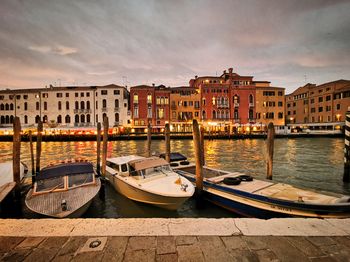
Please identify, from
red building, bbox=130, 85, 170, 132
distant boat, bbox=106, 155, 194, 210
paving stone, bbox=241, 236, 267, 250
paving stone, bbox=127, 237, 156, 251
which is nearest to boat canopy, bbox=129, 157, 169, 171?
distant boat, bbox=106, 155, 194, 210

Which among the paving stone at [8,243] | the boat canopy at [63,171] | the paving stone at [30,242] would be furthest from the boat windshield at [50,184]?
the paving stone at [30,242]

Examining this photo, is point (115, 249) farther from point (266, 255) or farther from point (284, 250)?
point (284, 250)

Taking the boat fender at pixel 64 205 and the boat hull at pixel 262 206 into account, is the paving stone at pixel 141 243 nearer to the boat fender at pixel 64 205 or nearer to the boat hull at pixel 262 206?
the boat fender at pixel 64 205

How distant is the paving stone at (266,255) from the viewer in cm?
234

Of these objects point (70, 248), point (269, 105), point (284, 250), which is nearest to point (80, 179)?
point (70, 248)

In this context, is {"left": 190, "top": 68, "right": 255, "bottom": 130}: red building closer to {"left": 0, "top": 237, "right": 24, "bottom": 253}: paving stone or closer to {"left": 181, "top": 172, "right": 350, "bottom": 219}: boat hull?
{"left": 181, "top": 172, "right": 350, "bottom": 219}: boat hull

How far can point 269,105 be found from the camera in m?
48.5

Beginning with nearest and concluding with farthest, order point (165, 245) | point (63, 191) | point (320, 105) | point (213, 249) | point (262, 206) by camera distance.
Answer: point (213, 249) < point (165, 245) < point (262, 206) < point (63, 191) < point (320, 105)

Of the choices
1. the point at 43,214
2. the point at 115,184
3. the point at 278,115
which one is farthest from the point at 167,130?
the point at 278,115

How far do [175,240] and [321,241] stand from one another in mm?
1940

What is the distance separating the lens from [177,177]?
7828 millimetres

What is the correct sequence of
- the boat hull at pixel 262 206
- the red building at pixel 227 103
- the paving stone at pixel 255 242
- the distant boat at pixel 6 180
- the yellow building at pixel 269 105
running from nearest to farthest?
the paving stone at pixel 255 242, the boat hull at pixel 262 206, the distant boat at pixel 6 180, the red building at pixel 227 103, the yellow building at pixel 269 105

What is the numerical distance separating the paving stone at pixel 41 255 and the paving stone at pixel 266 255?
2540mm

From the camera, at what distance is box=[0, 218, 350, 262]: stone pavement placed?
2.42m
